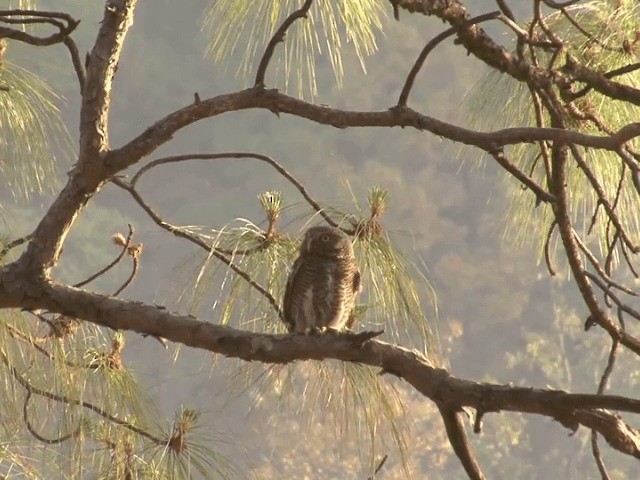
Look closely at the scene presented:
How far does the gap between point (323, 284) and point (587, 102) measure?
39 centimetres

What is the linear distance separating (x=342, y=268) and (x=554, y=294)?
5897 millimetres

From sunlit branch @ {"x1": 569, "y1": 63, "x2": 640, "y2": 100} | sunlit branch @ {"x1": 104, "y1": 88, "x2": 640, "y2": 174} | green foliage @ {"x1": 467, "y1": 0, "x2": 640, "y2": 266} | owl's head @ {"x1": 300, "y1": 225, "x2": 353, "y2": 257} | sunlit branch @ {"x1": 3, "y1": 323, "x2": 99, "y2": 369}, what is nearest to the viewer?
sunlit branch @ {"x1": 104, "y1": 88, "x2": 640, "y2": 174}

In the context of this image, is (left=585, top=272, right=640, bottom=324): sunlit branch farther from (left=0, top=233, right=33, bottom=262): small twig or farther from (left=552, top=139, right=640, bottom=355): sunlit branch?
(left=0, top=233, right=33, bottom=262): small twig

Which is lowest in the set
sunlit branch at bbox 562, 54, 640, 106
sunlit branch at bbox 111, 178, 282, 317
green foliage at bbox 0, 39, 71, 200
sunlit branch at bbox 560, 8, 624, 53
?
sunlit branch at bbox 111, 178, 282, 317

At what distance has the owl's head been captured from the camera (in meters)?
1.15

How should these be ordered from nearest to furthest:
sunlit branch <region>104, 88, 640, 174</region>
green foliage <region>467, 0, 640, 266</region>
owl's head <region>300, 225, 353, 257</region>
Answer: sunlit branch <region>104, 88, 640, 174</region>
owl's head <region>300, 225, 353, 257</region>
green foliage <region>467, 0, 640, 266</region>

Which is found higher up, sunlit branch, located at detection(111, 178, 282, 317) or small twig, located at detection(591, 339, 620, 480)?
sunlit branch, located at detection(111, 178, 282, 317)

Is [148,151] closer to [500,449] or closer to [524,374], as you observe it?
[500,449]

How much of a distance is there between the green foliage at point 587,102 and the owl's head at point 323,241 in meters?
0.26

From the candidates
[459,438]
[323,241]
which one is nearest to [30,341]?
[323,241]

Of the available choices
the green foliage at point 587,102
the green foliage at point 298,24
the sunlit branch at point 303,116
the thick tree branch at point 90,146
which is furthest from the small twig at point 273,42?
the green foliage at point 587,102

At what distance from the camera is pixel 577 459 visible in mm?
6445

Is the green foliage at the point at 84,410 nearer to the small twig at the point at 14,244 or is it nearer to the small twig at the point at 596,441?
the small twig at the point at 14,244

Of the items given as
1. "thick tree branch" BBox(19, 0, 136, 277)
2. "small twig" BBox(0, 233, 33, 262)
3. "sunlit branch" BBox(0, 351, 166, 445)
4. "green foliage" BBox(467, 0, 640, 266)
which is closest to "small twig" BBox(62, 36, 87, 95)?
"thick tree branch" BBox(19, 0, 136, 277)
